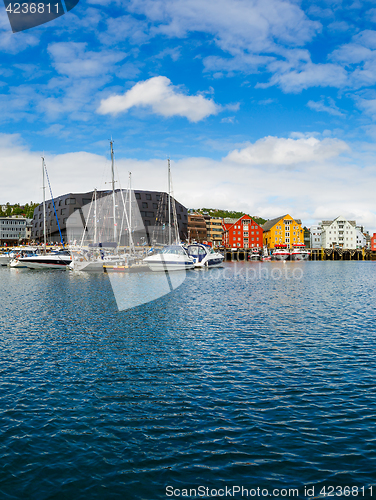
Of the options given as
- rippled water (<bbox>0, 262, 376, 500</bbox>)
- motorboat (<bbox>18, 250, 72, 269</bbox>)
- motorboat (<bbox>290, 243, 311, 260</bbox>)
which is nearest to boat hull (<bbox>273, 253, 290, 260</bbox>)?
motorboat (<bbox>290, 243, 311, 260</bbox>)

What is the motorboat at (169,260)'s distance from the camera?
7894 centimetres

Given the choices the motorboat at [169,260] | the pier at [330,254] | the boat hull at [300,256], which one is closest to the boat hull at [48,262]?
the motorboat at [169,260]

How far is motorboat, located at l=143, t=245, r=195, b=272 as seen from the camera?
3108 inches

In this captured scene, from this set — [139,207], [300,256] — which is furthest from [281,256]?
[139,207]

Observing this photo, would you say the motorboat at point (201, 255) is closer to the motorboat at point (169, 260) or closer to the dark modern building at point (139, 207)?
the motorboat at point (169, 260)

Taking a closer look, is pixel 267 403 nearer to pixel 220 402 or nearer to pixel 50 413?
pixel 220 402

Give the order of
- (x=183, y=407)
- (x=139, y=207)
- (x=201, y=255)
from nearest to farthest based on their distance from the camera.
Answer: (x=183, y=407)
(x=201, y=255)
(x=139, y=207)

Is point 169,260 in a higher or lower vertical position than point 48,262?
lower

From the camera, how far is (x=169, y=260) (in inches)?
3164

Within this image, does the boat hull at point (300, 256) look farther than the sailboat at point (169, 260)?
Yes

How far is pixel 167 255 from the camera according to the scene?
267ft

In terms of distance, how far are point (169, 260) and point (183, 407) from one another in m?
67.1

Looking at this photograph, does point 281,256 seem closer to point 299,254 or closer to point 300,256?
point 299,254

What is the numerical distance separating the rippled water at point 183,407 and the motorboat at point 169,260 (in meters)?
51.3
